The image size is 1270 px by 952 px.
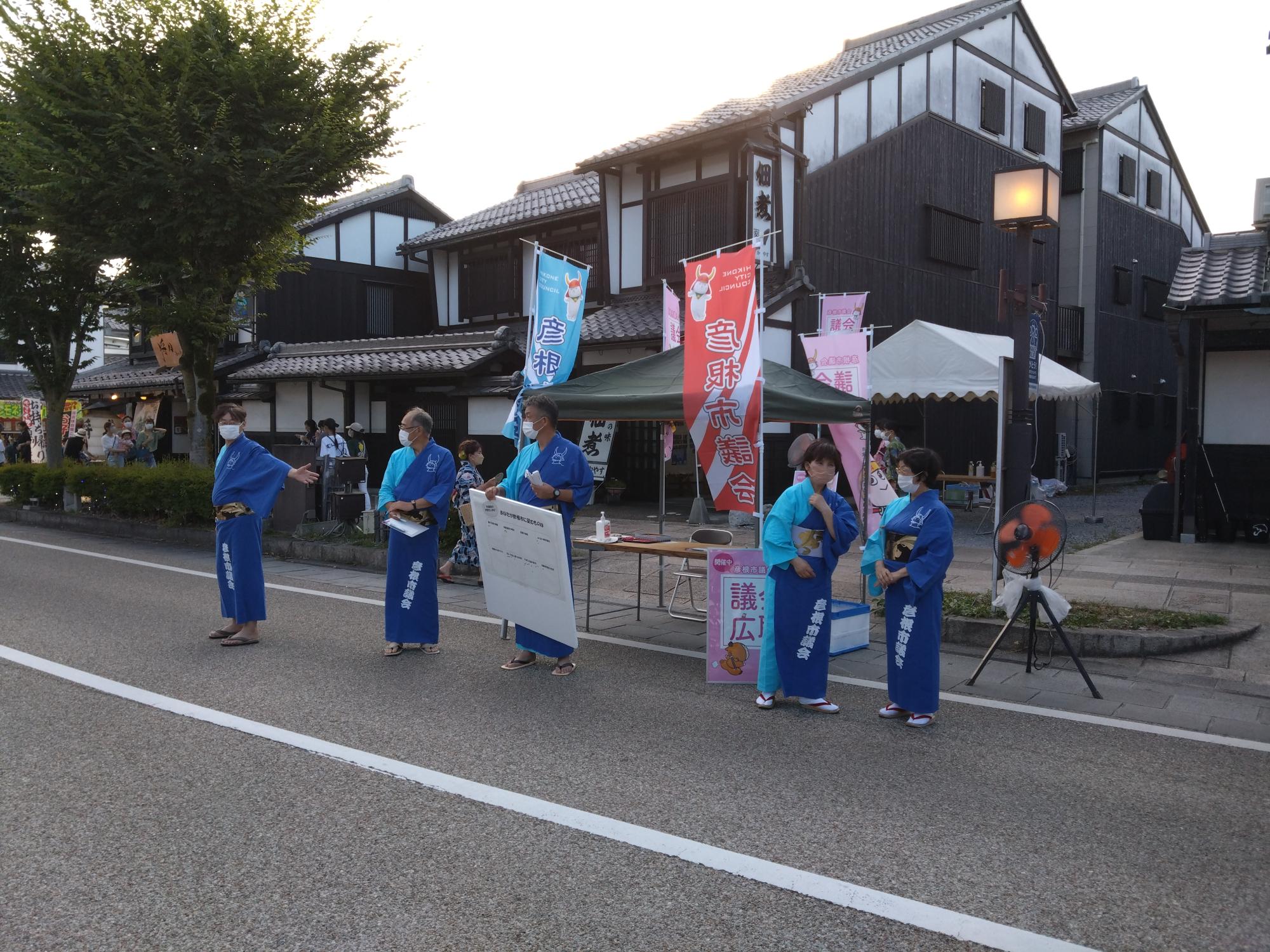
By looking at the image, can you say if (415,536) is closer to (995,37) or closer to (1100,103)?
(995,37)

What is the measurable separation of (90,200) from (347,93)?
3.96 m

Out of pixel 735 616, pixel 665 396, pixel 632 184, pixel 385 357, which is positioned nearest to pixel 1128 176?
pixel 632 184

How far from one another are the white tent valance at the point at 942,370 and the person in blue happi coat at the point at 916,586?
9.36m

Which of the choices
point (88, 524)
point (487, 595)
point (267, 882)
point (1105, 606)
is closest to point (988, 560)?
point (1105, 606)

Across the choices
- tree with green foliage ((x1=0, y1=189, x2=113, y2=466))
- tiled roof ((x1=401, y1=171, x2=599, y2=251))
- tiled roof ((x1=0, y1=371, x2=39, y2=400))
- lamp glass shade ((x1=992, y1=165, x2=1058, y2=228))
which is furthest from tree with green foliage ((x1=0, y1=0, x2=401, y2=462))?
tiled roof ((x1=0, y1=371, x2=39, y2=400))

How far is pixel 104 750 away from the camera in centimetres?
480

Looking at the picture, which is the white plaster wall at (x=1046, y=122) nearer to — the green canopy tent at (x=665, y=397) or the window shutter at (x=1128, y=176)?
the window shutter at (x=1128, y=176)

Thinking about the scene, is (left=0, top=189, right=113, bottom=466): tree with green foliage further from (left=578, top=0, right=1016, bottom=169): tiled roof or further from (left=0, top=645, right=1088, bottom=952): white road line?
(left=0, top=645, right=1088, bottom=952): white road line

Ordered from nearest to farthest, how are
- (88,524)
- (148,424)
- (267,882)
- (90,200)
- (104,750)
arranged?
(267,882) → (104,750) → (90,200) → (88,524) → (148,424)

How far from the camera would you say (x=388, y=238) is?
84.1 feet

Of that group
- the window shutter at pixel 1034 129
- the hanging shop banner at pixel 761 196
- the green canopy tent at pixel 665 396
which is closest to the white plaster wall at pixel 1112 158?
the window shutter at pixel 1034 129

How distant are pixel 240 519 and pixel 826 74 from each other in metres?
16.5

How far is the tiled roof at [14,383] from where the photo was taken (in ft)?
129

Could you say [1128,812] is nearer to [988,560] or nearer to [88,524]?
[988,560]
